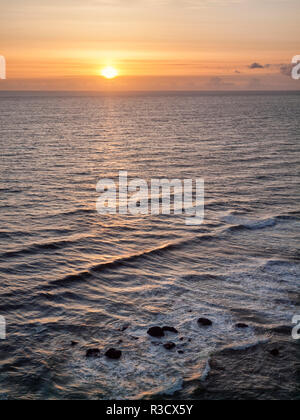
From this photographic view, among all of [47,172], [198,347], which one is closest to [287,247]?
[198,347]

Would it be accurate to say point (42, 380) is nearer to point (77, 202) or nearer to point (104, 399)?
point (104, 399)

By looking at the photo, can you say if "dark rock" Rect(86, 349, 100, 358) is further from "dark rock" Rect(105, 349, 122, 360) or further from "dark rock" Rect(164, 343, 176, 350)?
"dark rock" Rect(164, 343, 176, 350)

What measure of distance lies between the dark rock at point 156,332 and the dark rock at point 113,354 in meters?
1.75

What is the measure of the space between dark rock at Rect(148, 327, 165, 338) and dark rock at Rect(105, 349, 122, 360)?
5.74 feet

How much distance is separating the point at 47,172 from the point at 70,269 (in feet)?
84.8

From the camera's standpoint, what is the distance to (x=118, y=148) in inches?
2680

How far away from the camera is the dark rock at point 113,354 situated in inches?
580

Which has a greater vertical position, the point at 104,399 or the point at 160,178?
the point at 160,178

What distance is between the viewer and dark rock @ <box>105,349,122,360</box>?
48.4 feet

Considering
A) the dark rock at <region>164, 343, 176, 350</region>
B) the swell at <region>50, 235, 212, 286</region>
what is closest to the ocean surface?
the swell at <region>50, 235, 212, 286</region>

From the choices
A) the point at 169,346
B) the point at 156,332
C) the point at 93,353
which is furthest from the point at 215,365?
the point at 93,353

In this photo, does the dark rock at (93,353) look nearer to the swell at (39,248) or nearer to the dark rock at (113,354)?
the dark rock at (113,354)

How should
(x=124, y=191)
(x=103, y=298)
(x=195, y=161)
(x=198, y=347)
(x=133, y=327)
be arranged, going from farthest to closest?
(x=195, y=161) → (x=124, y=191) → (x=103, y=298) → (x=133, y=327) → (x=198, y=347)
